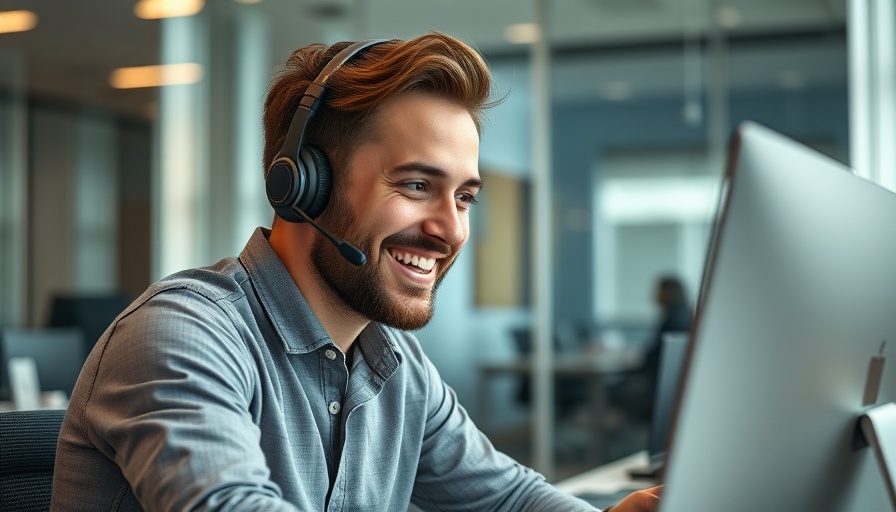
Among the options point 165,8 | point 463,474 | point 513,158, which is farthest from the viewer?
point 165,8

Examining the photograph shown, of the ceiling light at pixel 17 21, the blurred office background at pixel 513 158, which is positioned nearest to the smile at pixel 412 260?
the blurred office background at pixel 513 158

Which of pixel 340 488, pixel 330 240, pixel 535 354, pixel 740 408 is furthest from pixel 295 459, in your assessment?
pixel 535 354

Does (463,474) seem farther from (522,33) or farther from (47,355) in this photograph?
(522,33)

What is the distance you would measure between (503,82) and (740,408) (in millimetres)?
4828

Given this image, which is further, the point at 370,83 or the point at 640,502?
the point at 370,83

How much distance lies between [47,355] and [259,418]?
311 cm

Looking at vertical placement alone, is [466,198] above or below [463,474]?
above

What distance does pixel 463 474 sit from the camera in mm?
1382

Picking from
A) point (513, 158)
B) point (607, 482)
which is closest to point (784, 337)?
point (607, 482)

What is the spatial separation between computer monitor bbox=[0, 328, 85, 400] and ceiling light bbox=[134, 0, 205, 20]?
241 centimetres

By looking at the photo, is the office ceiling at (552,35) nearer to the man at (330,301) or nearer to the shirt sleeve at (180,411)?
the man at (330,301)

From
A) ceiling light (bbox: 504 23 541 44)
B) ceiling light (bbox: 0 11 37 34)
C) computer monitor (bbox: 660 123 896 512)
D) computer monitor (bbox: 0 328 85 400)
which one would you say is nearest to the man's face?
computer monitor (bbox: 660 123 896 512)

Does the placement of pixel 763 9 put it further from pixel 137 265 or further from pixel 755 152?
pixel 755 152

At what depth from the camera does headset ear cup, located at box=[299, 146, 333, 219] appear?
3.85 ft
